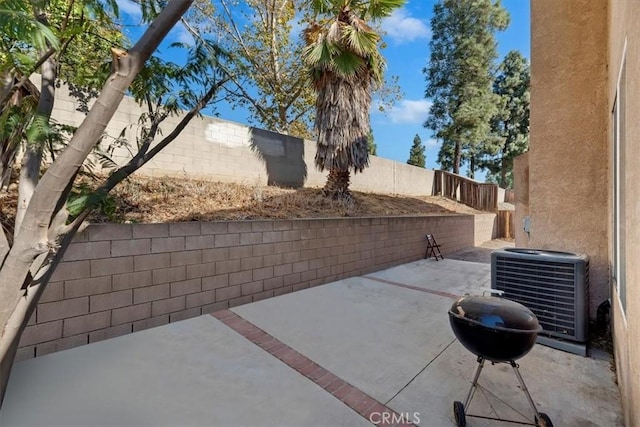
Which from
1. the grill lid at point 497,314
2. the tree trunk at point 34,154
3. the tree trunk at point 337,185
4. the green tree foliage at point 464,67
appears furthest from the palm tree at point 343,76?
Answer: the green tree foliage at point 464,67

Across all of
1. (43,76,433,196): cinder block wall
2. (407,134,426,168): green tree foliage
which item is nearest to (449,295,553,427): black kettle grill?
(43,76,433,196): cinder block wall

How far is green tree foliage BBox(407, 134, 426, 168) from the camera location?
2984 cm

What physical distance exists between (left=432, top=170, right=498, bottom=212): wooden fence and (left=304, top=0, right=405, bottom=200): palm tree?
860cm

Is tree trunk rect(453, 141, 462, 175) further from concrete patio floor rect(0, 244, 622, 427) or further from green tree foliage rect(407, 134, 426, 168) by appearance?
concrete patio floor rect(0, 244, 622, 427)

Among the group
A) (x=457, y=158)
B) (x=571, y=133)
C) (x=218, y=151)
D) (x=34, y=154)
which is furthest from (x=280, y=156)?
(x=457, y=158)

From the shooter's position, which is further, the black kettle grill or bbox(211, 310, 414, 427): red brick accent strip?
bbox(211, 310, 414, 427): red brick accent strip

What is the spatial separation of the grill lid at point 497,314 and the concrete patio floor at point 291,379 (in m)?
0.76

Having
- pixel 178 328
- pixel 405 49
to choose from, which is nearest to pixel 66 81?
pixel 178 328

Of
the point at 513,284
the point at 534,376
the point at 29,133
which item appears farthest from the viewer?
the point at 513,284

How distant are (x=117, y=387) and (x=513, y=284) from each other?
4.01 meters

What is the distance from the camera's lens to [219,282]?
4215mm

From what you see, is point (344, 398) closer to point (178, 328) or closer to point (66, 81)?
point (178, 328)

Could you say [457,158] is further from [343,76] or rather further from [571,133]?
[571,133]

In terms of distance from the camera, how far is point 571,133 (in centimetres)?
368
